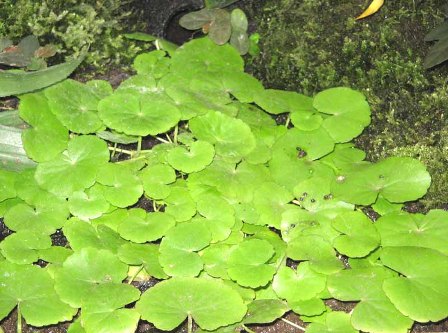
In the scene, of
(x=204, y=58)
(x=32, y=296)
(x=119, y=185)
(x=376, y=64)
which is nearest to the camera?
(x=32, y=296)

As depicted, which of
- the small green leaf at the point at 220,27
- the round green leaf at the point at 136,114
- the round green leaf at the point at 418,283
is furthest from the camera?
the small green leaf at the point at 220,27

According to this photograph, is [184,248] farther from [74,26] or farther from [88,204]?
[74,26]

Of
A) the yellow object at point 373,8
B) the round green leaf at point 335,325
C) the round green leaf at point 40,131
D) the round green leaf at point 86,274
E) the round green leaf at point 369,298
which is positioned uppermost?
the yellow object at point 373,8

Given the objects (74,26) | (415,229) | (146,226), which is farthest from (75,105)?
(415,229)

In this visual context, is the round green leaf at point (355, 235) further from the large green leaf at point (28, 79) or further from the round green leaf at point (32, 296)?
the large green leaf at point (28, 79)

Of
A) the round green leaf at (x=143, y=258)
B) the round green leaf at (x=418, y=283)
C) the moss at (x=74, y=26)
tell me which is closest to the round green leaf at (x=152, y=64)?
the moss at (x=74, y=26)
